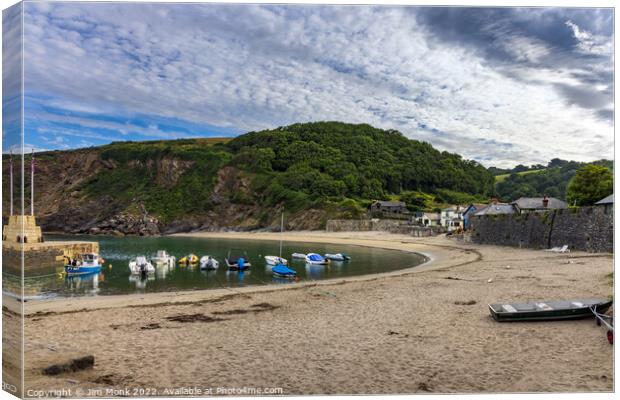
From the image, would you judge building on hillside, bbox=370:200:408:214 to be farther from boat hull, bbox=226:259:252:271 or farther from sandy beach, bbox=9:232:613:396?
sandy beach, bbox=9:232:613:396

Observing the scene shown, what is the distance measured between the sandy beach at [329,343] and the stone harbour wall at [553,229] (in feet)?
25.5

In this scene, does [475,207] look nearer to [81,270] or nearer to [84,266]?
[84,266]

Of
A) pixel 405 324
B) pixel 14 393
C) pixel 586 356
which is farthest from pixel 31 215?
pixel 586 356

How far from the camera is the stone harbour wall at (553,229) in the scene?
72.4ft

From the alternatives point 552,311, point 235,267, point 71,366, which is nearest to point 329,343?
point 71,366

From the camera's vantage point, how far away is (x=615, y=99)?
629cm

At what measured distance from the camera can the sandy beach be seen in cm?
558

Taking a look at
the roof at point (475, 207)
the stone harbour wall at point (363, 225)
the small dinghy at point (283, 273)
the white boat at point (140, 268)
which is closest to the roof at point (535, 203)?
the roof at point (475, 207)

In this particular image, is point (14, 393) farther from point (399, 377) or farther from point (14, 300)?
point (399, 377)

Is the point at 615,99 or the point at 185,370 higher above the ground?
the point at 615,99

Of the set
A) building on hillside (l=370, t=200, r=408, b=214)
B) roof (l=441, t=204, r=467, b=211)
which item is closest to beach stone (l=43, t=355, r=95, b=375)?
roof (l=441, t=204, r=467, b=211)

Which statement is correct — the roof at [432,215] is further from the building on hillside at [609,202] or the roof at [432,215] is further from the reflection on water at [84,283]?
the reflection on water at [84,283]

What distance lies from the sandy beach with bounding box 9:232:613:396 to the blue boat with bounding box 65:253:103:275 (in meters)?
9.65

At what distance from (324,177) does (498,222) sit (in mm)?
49727
